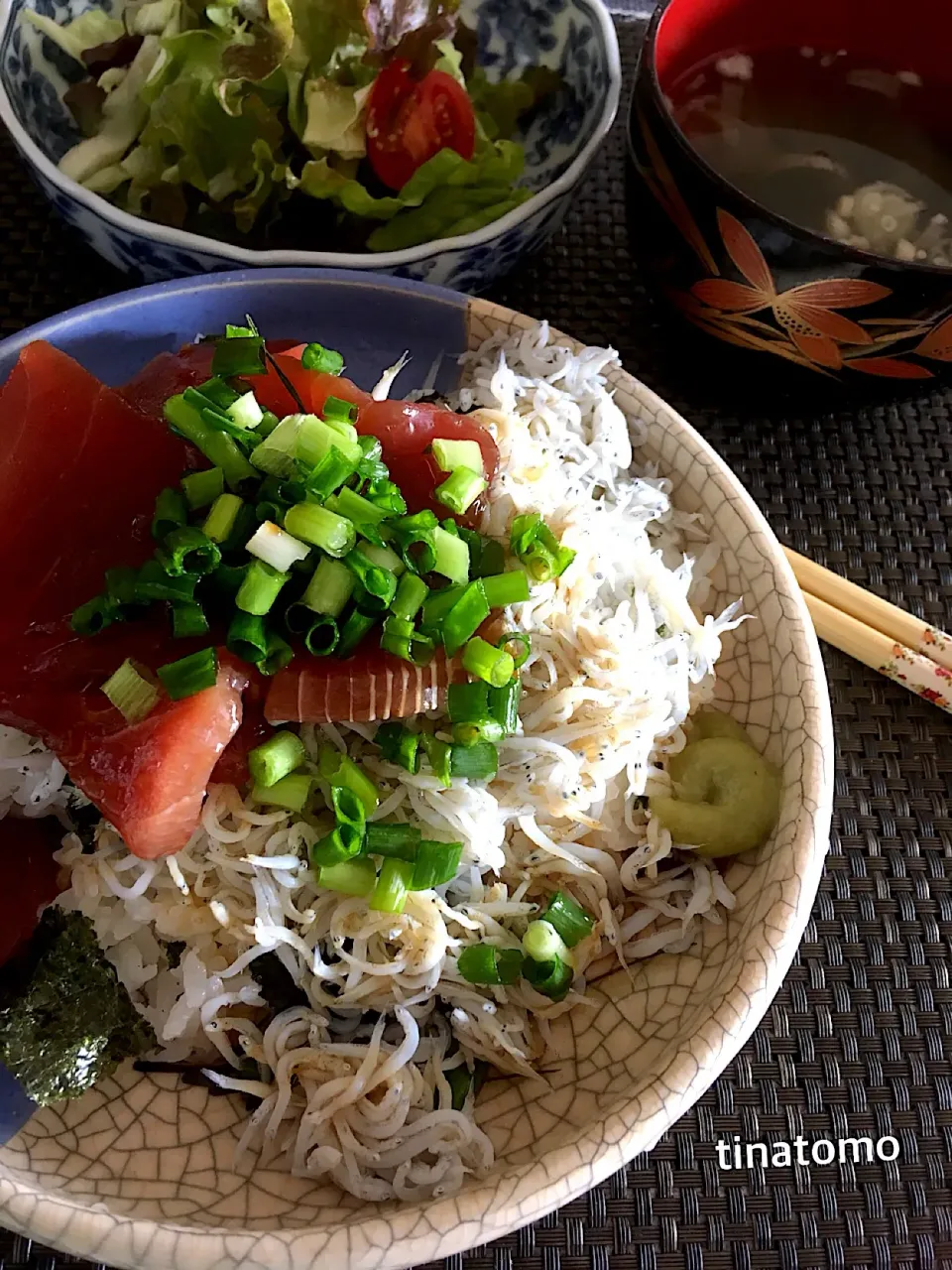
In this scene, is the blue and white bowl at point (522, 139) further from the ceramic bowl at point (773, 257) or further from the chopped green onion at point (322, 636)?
the chopped green onion at point (322, 636)

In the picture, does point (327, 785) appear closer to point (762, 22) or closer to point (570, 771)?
point (570, 771)

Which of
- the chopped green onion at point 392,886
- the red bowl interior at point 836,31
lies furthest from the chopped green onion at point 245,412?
the red bowl interior at point 836,31

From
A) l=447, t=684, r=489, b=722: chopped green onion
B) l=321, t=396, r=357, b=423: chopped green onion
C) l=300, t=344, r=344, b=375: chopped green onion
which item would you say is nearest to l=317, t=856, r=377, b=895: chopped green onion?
l=447, t=684, r=489, b=722: chopped green onion

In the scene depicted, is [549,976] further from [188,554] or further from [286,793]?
[188,554]

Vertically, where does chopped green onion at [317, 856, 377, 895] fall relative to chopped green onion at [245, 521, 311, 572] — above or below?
below

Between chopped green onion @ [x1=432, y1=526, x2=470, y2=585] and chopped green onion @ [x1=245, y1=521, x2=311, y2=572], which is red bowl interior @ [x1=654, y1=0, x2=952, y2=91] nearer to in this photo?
chopped green onion @ [x1=432, y1=526, x2=470, y2=585]

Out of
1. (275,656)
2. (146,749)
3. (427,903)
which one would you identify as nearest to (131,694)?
(146,749)
